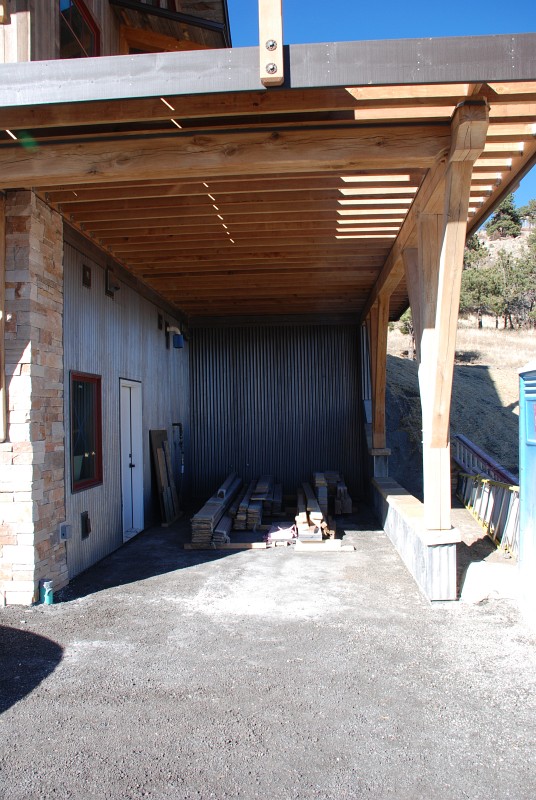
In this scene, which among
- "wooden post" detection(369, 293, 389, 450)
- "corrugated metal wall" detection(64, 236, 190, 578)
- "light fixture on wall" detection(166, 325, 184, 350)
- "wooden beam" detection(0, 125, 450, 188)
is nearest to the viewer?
"wooden beam" detection(0, 125, 450, 188)

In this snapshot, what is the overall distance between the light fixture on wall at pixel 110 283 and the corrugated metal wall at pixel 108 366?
0.31ft

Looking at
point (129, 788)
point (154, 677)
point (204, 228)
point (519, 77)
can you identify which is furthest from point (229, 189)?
point (129, 788)

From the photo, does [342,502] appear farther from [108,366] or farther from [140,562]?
[108,366]

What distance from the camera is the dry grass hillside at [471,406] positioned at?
1574 centimetres

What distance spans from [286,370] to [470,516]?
514 centimetres

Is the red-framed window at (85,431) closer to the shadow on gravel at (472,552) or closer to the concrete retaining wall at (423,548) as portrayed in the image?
the concrete retaining wall at (423,548)

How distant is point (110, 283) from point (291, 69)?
4.61m

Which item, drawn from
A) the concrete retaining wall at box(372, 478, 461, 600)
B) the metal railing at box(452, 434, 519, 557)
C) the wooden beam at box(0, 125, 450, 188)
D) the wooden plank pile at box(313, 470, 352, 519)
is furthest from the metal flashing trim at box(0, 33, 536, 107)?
the wooden plank pile at box(313, 470, 352, 519)

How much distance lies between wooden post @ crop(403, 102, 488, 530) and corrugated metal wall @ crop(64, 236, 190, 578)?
3894 millimetres

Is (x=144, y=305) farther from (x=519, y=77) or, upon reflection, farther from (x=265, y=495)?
(x=519, y=77)

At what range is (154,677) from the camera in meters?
4.23

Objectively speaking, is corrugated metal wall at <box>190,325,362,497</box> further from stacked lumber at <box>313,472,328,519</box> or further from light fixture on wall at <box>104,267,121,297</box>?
light fixture on wall at <box>104,267,121,297</box>

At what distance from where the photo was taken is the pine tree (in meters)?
42.6

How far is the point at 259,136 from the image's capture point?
16.6 ft
